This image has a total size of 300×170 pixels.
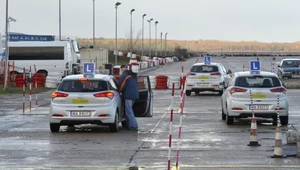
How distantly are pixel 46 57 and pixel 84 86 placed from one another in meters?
32.3

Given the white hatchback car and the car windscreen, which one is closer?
the white hatchback car

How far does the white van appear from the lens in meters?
49.1

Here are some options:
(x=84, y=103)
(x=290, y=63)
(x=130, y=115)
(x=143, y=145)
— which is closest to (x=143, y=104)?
(x=130, y=115)

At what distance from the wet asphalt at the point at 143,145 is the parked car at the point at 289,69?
Answer: 29.4m

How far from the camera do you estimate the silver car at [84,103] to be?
17266 millimetres

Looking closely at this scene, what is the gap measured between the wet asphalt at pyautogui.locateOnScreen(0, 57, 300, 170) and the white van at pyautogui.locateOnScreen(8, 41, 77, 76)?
2634 cm

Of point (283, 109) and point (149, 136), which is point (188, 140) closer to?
point (149, 136)

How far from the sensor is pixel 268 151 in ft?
44.9

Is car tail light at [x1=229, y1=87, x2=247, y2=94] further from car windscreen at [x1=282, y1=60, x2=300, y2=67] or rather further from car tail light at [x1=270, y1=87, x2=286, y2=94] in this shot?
Answer: car windscreen at [x1=282, y1=60, x2=300, y2=67]

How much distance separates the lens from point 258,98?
1877 centimetres

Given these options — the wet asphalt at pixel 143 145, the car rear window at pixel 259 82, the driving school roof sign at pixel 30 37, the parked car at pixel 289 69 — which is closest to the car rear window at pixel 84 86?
the wet asphalt at pixel 143 145

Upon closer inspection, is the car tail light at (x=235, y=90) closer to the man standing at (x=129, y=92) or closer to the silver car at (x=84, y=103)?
the man standing at (x=129, y=92)

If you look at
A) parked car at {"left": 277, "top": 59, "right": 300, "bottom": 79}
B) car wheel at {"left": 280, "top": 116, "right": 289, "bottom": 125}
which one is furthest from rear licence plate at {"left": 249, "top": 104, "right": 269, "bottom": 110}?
parked car at {"left": 277, "top": 59, "right": 300, "bottom": 79}

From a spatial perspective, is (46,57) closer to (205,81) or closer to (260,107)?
(205,81)
